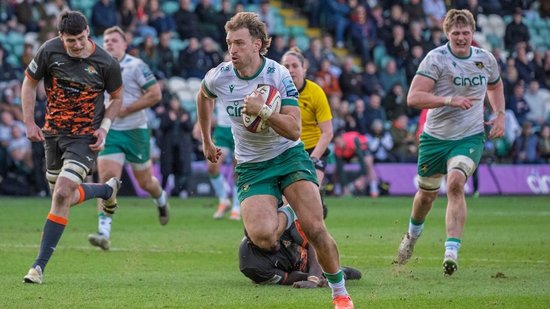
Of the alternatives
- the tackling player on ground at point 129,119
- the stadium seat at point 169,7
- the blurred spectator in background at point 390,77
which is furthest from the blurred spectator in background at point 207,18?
the tackling player on ground at point 129,119

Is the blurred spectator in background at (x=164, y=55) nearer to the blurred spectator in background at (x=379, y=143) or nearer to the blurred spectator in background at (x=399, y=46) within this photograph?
the blurred spectator in background at (x=379, y=143)

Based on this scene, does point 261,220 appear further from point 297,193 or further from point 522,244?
point 522,244

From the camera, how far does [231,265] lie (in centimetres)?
1255

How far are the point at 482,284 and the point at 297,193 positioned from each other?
8.49ft

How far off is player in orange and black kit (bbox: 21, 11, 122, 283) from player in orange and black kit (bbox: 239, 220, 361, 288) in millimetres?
1945

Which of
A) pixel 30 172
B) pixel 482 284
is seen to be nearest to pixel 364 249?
pixel 482 284

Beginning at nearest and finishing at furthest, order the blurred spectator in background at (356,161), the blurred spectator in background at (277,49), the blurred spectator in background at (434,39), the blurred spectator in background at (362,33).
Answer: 1. the blurred spectator in background at (356,161)
2. the blurred spectator in background at (277,49)
3. the blurred spectator in background at (434,39)
4. the blurred spectator in background at (362,33)

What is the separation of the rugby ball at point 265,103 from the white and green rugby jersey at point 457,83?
152 inches

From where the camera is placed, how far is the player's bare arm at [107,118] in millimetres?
11734

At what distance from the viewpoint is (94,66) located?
38.7 ft

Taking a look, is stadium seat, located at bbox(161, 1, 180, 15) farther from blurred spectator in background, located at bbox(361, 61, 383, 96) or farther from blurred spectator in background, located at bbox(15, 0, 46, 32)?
blurred spectator in background, located at bbox(361, 61, 383, 96)

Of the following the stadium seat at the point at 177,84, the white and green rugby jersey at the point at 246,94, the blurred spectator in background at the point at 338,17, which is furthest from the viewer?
the blurred spectator in background at the point at 338,17

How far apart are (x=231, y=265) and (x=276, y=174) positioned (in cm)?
339

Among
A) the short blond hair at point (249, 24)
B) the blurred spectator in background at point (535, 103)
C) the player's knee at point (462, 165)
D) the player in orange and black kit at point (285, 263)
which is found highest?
the short blond hair at point (249, 24)
